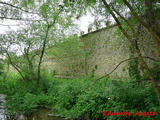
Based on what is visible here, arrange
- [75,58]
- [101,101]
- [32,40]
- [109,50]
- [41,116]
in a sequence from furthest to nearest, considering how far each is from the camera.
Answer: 1. [75,58]
2. [109,50]
3. [32,40]
4. [41,116]
5. [101,101]

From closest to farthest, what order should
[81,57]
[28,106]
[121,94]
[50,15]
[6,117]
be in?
[121,94] → [6,117] → [28,106] → [50,15] → [81,57]

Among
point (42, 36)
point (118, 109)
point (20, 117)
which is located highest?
point (42, 36)

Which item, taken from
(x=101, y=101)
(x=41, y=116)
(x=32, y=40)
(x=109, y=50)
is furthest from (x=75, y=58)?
(x=101, y=101)

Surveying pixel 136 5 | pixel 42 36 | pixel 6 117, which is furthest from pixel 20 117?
pixel 136 5

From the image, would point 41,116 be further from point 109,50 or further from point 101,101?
point 109,50

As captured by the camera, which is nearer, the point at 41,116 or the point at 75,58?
the point at 41,116

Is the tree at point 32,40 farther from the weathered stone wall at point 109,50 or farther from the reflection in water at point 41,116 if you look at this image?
the reflection in water at point 41,116

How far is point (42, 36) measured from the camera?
6.71 m

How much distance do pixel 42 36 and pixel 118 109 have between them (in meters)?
4.95

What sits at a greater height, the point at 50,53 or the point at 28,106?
the point at 50,53

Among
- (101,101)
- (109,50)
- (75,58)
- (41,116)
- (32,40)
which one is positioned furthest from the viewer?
(75,58)

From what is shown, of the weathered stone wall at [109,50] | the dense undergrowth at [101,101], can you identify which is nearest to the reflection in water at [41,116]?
the dense undergrowth at [101,101]

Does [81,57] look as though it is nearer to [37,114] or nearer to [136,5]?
[37,114]

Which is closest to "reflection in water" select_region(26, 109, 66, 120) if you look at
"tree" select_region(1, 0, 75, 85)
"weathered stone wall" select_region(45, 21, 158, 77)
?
"tree" select_region(1, 0, 75, 85)
